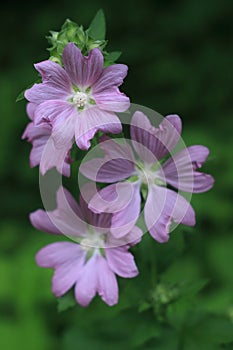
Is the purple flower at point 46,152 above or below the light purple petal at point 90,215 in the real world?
above

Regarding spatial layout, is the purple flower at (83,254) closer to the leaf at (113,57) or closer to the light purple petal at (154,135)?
the light purple petal at (154,135)

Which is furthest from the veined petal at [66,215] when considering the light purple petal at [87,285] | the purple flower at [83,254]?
the light purple petal at [87,285]

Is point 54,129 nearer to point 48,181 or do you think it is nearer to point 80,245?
point 48,181

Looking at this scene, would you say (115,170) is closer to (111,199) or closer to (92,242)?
(111,199)

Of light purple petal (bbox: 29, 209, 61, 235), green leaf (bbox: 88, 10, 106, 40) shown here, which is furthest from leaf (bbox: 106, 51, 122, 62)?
light purple petal (bbox: 29, 209, 61, 235)

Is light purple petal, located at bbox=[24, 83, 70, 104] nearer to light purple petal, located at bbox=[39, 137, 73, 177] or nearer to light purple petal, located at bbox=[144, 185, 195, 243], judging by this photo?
light purple petal, located at bbox=[39, 137, 73, 177]

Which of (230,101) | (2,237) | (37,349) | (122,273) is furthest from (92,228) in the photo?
(230,101)
